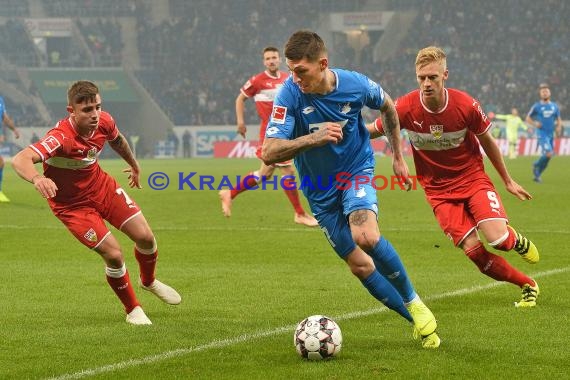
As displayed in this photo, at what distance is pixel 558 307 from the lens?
779cm

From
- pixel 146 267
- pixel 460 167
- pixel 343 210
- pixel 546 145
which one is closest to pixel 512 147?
pixel 546 145

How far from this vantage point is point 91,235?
7625mm

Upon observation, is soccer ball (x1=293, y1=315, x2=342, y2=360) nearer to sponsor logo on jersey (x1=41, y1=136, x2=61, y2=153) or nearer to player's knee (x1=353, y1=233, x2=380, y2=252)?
player's knee (x1=353, y1=233, x2=380, y2=252)

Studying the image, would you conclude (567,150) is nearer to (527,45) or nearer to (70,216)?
(527,45)

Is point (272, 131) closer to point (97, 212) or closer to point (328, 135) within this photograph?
point (328, 135)

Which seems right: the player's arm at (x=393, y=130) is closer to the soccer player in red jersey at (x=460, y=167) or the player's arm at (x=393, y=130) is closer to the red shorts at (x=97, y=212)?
the soccer player in red jersey at (x=460, y=167)

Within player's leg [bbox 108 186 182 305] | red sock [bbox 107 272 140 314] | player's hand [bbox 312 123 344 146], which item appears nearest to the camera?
player's hand [bbox 312 123 344 146]

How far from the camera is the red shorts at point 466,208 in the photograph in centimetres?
801

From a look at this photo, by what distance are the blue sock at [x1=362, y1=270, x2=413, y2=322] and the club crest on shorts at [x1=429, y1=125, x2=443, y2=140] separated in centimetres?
195

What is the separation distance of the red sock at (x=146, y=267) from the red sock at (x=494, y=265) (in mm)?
2478

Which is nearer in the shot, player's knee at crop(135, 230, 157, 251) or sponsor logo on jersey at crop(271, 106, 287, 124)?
sponsor logo on jersey at crop(271, 106, 287, 124)

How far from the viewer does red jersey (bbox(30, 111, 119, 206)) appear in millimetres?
7676

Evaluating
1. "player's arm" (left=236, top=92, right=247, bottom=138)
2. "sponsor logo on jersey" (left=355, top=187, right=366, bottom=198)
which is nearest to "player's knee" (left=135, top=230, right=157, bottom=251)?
"sponsor logo on jersey" (left=355, top=187, right=366, bottom=198)

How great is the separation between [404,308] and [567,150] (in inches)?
1448
